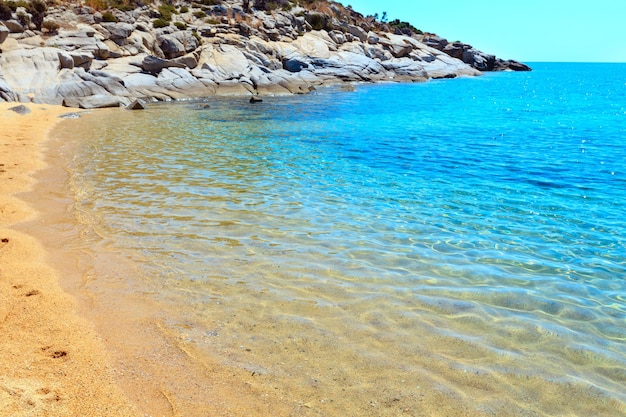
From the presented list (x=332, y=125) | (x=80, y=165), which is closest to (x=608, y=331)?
(x=80, y=165)

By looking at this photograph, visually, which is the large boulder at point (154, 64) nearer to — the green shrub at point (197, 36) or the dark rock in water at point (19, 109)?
the green shrub at point (197, 36)

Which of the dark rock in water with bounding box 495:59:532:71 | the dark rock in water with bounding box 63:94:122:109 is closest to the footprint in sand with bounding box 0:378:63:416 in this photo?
the dark rock in water with bounding box 63:94:122:109

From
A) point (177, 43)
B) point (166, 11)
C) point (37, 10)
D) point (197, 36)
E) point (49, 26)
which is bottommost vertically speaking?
point (49, 26)

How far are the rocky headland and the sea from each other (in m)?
21.6

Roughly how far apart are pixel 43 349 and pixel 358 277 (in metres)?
4.36

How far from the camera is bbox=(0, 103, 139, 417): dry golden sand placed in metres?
4.23

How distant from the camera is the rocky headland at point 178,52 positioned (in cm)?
3525

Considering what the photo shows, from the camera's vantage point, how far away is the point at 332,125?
26.7 metres

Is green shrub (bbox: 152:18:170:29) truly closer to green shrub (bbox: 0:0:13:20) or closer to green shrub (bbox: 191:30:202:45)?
green shrub (bbox: 191:30:202:45)

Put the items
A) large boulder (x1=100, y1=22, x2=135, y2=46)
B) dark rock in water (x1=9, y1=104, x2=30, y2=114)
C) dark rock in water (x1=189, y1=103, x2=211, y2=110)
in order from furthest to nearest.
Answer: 1. large boulder (x1=100, y1=22, x2=135, y2=46)
2. dark rock in water (x1=189, y1=103, x2=211, y2=110)
3. dark rock in water (x1=9, y1=104, x2=30, y2=114)

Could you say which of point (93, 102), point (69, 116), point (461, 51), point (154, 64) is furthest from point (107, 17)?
point (461, 51)

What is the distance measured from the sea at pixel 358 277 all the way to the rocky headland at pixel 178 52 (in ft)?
70.9

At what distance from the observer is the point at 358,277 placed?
295 inches

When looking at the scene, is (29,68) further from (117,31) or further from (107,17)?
(107,17)
